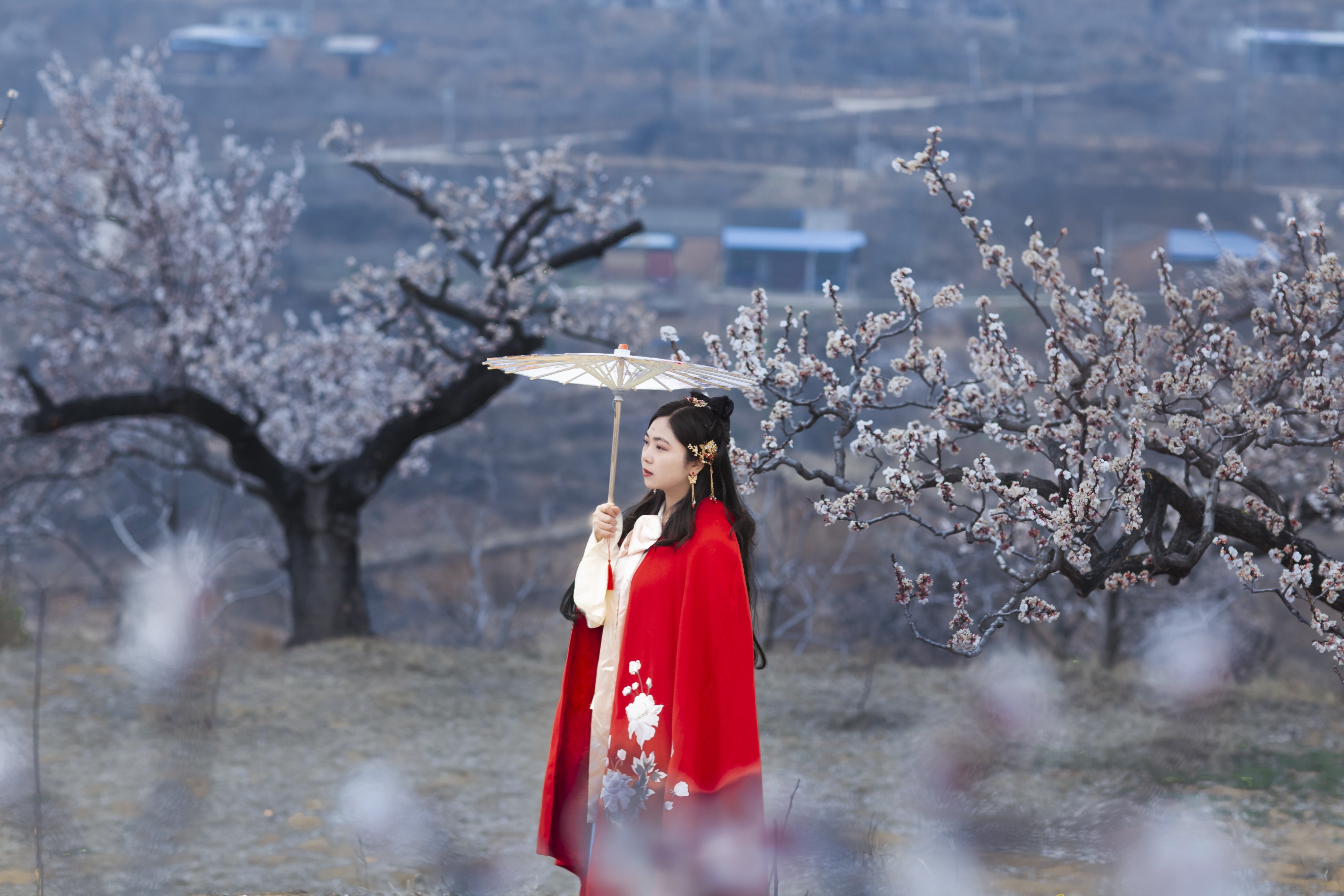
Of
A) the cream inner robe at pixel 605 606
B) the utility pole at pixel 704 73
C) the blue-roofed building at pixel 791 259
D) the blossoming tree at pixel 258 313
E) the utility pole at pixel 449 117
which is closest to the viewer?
the cream inner robe at pixel 605 606

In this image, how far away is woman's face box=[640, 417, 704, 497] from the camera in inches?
149

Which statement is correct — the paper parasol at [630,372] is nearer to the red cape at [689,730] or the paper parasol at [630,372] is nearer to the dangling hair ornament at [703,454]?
the dangling hair ornament at [703,454]

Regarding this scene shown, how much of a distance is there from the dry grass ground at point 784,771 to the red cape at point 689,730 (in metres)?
2.17

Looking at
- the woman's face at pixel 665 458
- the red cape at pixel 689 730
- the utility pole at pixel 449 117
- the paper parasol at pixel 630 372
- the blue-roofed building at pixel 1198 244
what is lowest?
the blue-roofed building at pixel 1198 244

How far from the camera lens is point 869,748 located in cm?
839

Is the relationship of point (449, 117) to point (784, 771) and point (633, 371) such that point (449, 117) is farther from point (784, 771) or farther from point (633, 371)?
point (633, 371)

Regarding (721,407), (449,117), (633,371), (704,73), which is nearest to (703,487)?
(721,407)

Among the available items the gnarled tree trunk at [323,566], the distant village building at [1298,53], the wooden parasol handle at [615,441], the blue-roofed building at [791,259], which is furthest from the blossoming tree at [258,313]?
the distant village building at [1298,53]

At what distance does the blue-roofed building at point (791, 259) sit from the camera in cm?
3666

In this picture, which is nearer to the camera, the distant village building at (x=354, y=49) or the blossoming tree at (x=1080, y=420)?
the blossoming tree at (x=1080, y=420)

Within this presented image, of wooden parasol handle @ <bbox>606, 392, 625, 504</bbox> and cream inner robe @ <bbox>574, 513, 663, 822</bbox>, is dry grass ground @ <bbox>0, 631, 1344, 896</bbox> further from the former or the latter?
wooden parasol handle @ <bbox>606, 392, 625, 504</bbox>

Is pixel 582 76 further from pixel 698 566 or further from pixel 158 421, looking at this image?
pixel 698 566

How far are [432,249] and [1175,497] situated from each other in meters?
8.49

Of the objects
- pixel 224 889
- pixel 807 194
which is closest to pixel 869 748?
pixel 224 889
